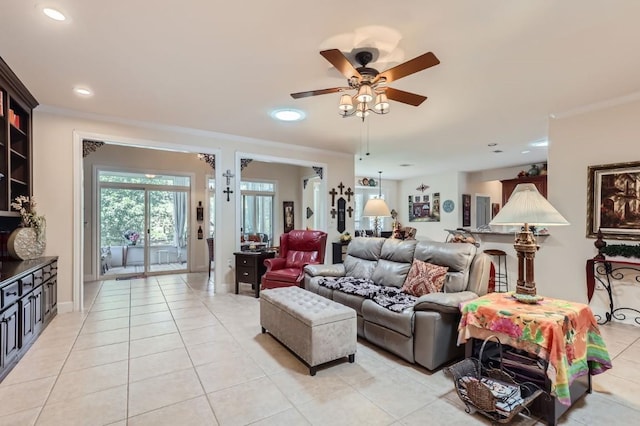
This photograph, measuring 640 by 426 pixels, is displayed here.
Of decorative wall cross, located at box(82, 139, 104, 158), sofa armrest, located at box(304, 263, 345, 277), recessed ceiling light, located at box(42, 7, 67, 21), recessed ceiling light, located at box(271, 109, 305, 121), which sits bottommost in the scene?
sofa armrest, located at box(304, 263, 345, 277)

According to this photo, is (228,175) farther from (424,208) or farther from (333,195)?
(424,208)

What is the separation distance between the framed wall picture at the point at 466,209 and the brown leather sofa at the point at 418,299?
5847 mm

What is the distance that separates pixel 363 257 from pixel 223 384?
90.2 inches

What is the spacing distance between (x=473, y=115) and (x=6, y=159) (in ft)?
17.4

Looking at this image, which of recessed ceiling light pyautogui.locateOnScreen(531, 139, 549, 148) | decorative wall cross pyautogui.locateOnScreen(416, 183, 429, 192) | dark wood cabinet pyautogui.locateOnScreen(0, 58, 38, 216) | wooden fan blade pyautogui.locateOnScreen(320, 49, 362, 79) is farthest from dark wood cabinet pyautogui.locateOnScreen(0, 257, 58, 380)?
decorative wall cross pyautogui.locateOnScreen(416, 183, 429, 192)

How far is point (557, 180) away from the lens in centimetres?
395

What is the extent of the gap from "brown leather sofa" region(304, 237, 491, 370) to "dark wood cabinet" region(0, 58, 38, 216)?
335cm

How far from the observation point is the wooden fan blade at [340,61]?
208 cm

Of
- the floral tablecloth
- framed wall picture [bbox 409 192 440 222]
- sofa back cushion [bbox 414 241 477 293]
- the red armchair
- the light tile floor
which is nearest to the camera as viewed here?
the floral tablecloth

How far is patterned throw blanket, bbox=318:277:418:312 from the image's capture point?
2.78 m

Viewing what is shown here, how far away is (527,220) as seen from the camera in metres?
2.15

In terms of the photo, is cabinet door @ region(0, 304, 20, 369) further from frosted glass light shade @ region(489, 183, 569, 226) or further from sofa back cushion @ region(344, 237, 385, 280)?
frosted glass light shade @ region(489, 183, 569, 226)

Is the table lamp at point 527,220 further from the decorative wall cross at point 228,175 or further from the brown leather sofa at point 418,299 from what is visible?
the decorative wall cross at point 228,175

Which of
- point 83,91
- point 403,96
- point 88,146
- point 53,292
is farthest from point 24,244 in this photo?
point 403,96
